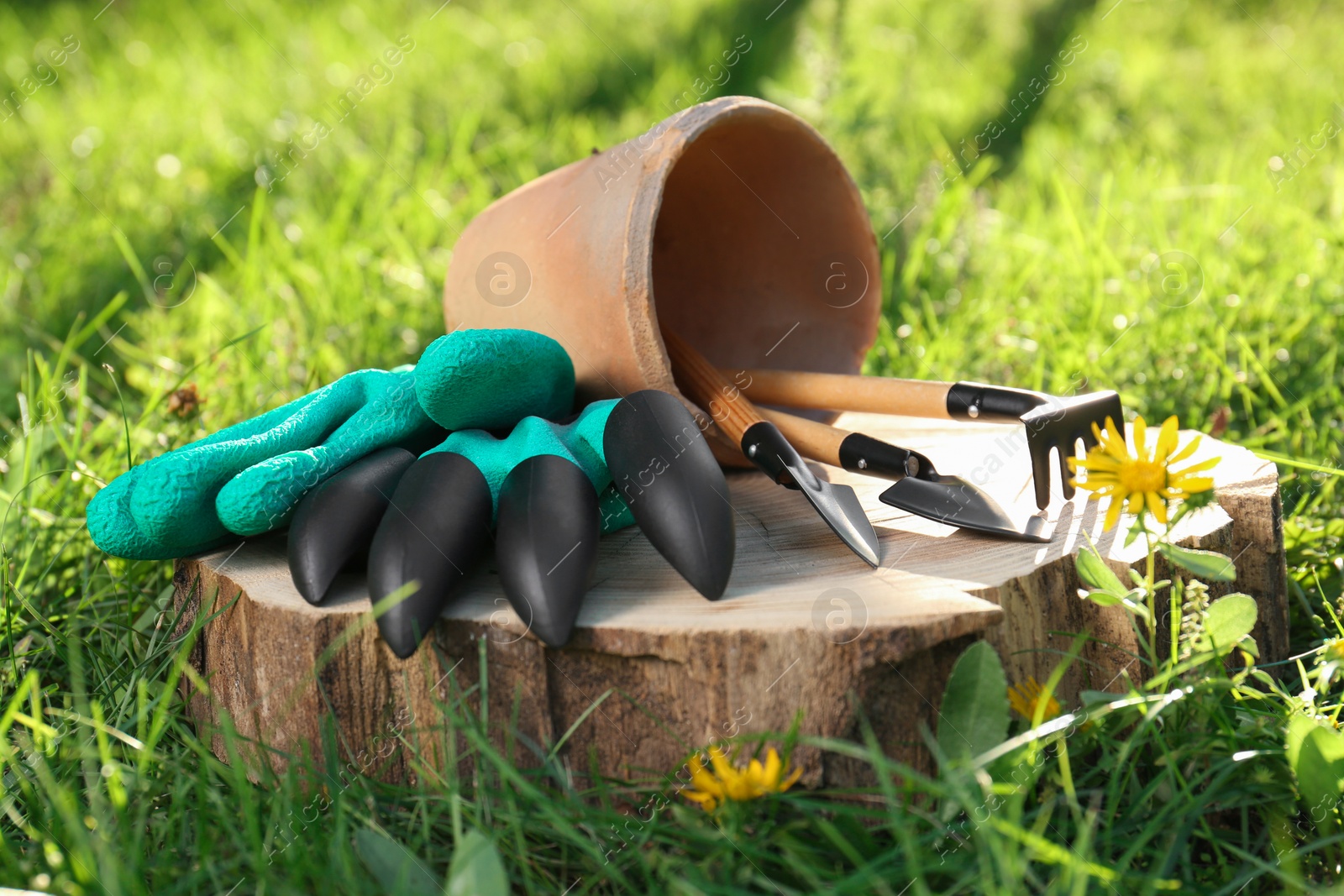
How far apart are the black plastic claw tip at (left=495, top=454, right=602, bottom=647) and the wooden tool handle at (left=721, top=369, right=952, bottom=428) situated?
18.0 inches

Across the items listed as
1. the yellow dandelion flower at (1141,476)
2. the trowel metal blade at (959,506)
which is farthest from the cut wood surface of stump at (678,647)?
the yellow dandelion flower at (1141,476)

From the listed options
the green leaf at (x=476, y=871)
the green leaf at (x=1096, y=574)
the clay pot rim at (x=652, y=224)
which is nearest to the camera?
the green leaf at (x=476, y=871)

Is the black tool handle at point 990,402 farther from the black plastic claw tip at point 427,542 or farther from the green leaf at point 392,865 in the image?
the green leaf at point 392,865

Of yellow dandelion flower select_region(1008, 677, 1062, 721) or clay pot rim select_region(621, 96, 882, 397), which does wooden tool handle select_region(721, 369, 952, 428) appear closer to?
clay pot rim select_region(621, 96, 882, 397)

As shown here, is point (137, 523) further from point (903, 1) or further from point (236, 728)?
point (903, 1)

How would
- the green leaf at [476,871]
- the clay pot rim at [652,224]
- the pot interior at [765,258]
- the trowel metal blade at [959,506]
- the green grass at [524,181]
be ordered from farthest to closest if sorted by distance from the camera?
the pot interior at [765,258]
the clay pot rim at [652,224]
the trowel metal blade at [959,506]
the green grass at [524,181]
the green leaf at [476,871]

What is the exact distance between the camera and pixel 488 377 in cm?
115

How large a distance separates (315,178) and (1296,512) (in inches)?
99.6

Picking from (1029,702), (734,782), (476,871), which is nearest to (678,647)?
(734,782)

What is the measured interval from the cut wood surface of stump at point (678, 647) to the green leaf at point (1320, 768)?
181 mm

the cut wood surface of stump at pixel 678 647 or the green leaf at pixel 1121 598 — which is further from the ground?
the cut wood surface of stump at pixel 678 647

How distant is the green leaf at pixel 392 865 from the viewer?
2.75ft

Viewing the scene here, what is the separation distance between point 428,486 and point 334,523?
0.32 feet

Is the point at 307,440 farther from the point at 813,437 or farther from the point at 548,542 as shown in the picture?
the point at 813,437
